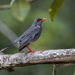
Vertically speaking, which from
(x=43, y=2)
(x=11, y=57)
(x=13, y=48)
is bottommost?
(x=11, y=57)

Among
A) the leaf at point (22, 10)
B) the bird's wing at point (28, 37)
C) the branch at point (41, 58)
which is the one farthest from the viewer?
the bird's wing at point (28, 37)

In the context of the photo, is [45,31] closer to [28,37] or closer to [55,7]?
[28,37]

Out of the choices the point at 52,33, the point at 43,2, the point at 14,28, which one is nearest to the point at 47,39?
the point at 52,33

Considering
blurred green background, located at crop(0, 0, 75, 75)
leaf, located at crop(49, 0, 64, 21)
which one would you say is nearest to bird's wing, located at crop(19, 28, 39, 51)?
leaf, located at crop(49, 0, 64, 21)

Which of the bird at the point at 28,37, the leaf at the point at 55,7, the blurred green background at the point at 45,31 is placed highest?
the blurred green background at the point at 45,31

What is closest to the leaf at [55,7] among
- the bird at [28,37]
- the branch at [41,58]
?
the branch at [41,58]

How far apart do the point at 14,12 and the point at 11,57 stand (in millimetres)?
782

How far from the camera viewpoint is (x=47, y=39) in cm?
893

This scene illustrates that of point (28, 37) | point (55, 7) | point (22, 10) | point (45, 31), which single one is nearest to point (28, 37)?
point (28, 37)

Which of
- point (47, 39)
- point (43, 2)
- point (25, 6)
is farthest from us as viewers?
point (43, 2)

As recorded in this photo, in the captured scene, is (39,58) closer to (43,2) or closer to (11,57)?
(11,57)

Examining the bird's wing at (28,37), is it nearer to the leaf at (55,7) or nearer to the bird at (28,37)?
the bird at (28,37)

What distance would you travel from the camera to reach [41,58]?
3.87 m

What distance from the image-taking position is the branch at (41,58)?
3742mm
